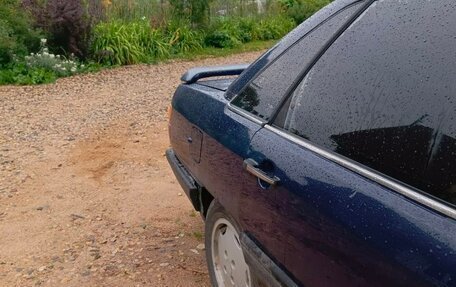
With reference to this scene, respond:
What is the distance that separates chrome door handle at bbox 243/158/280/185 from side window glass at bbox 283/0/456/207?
206mm

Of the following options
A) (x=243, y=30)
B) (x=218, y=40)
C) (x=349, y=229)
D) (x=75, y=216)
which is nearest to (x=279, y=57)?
(x=349, y=229)

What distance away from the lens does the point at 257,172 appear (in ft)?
6.94

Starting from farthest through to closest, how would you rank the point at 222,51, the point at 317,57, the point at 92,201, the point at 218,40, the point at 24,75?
the point at 218,40, the point at 222,51, the point at 24,75, the point at 92,201, the point at 317,57

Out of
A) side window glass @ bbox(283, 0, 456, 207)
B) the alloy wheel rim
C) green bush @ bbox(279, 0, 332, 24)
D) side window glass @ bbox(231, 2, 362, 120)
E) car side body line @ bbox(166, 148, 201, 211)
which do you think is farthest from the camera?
green bush @ bbox(279, 0, 332, 24)

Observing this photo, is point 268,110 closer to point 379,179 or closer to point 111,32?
point 379,179

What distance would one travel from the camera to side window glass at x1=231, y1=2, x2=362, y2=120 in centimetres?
215

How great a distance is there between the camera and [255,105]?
8.02 feet

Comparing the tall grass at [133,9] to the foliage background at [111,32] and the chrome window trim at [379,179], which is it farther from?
the chrome window trim at [379,179]

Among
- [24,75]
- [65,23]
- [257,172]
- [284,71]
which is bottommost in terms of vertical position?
[24,75]

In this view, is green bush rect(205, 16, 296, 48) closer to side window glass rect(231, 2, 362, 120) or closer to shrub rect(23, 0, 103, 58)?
shrub rect(23, 0, 103, 58)

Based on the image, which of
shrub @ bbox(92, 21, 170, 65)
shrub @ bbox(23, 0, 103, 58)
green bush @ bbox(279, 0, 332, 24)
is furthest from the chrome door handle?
green bush @ bbox(279, 0, 332, 24)

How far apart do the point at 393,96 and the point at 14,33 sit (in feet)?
29.6

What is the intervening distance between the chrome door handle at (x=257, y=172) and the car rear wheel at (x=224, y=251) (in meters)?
0.40

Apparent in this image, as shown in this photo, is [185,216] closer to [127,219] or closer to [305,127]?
[127,219]
